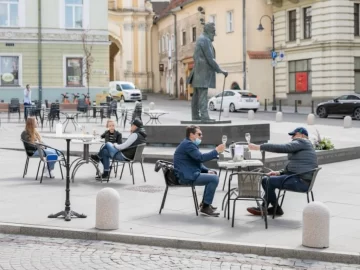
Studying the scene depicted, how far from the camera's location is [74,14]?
41.1 m

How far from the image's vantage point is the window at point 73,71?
135ft

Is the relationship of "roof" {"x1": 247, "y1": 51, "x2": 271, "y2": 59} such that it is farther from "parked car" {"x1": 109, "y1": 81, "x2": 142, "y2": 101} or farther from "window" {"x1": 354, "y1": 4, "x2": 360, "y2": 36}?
"parked car" {"x1": 109, "y1": 81, "x2": 142, "y2": 101}

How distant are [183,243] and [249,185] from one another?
135 centimetres

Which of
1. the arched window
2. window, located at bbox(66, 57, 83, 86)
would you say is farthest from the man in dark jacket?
the arched window

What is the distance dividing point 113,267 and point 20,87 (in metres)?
34.3

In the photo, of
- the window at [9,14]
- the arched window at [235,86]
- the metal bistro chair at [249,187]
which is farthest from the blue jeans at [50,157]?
the arched window at [235,86]

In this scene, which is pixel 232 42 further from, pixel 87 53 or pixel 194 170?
pixel 194 170

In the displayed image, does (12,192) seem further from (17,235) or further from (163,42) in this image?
(163,42)

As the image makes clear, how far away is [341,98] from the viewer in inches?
1339

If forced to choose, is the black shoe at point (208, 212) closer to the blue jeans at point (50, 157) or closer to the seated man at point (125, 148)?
the seated man at point (125, 148)

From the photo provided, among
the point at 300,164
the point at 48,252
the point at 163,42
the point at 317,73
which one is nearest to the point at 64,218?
the point at 48,252

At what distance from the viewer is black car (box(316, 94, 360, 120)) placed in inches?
1309

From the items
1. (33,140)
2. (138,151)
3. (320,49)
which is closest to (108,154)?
(138,151)

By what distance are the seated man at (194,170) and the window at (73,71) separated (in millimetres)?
32303
